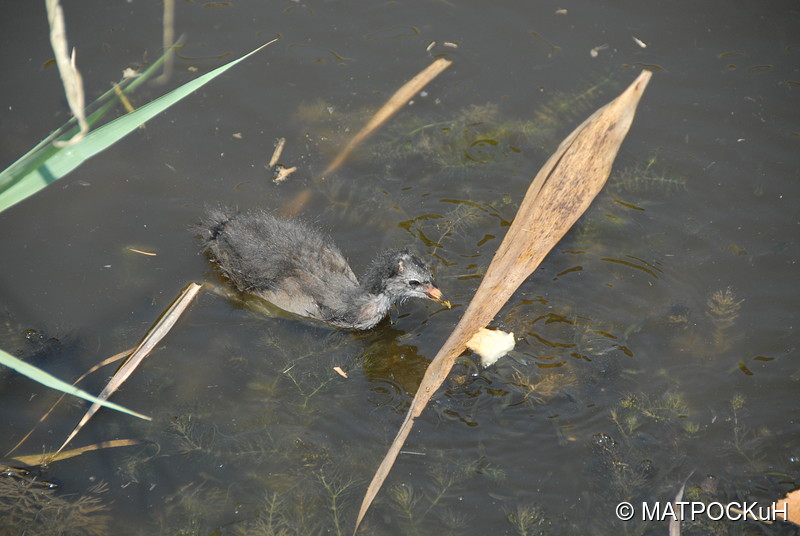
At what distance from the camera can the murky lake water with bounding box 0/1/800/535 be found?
5074 millimetres

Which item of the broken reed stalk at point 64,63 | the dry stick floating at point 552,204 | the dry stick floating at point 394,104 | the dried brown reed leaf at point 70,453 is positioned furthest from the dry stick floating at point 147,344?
the broken reed stalk at point 64,63

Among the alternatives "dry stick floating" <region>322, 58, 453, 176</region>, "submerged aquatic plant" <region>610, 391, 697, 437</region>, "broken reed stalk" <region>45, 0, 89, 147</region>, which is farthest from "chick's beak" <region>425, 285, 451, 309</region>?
"broken reed stalk" <region>45, 0, 89, 147</region>

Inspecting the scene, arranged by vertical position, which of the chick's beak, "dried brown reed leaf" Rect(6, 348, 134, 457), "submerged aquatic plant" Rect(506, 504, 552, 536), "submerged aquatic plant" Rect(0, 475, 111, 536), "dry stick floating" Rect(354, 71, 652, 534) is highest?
"dried brown reed leaf" Rect(6, 348, 134, 457)

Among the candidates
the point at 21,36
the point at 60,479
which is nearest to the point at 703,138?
the point at 60,479

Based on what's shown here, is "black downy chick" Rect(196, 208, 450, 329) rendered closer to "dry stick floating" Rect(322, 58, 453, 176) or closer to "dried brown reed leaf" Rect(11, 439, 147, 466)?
"dry stick floating" Rect(322, 58, 453, 176)

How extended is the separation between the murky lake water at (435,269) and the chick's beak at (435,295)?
0.24 meters

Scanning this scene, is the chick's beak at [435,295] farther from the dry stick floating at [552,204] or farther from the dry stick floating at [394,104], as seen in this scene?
the dry stick floating at [394,104]

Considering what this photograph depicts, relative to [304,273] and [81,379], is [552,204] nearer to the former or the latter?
[304,273]

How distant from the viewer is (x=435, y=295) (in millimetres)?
6008

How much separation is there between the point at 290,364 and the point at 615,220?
10.5 feet

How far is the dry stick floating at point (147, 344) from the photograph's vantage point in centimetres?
533

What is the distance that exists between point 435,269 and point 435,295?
52cm

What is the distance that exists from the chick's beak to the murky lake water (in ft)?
0.80

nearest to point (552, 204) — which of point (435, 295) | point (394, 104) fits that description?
point (435, 295)
